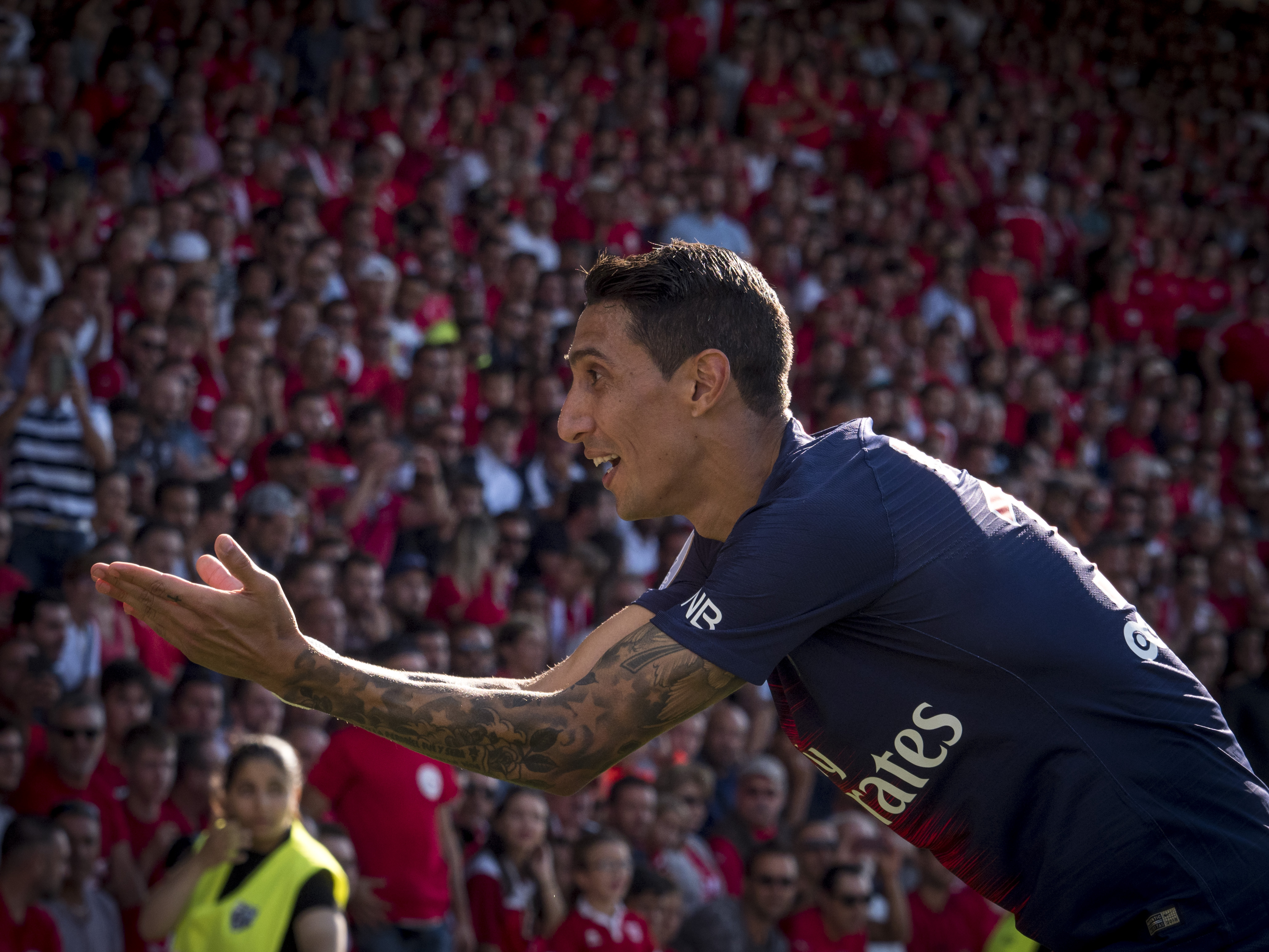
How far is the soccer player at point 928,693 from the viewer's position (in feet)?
7.05

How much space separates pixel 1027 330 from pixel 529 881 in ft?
27.7

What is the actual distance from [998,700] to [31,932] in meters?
4.17

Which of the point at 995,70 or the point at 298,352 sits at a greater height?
the point at 995,70

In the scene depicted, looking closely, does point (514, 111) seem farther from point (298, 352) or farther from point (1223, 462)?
point (1223, 462)

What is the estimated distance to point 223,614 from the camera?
2.18 m

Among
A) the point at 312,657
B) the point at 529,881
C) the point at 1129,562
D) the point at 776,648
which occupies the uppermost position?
the point at 776,648

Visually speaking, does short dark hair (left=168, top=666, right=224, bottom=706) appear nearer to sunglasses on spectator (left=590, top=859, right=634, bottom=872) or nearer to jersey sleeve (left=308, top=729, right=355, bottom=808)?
jersey sleeve (left=308, top=729, right=355, bottom=808)

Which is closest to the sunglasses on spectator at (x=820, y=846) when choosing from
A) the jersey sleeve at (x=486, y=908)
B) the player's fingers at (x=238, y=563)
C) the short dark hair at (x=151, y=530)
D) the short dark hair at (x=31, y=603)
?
the jersey sleeve at (x=486, y=908)

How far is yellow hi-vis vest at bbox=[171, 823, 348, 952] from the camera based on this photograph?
4562 millimetres

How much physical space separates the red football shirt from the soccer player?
12.7ft

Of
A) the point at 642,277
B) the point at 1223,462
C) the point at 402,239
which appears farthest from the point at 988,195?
the point at 642,277

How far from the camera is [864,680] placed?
2.27m

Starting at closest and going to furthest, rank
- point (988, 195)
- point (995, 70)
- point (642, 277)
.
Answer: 1. point (642, 277)
2. point (988, 195)
3. point (995, 70)

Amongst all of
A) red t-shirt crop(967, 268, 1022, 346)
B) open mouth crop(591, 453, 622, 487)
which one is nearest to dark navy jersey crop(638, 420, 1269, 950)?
open mouth crop(591, 453, 622, 487)
